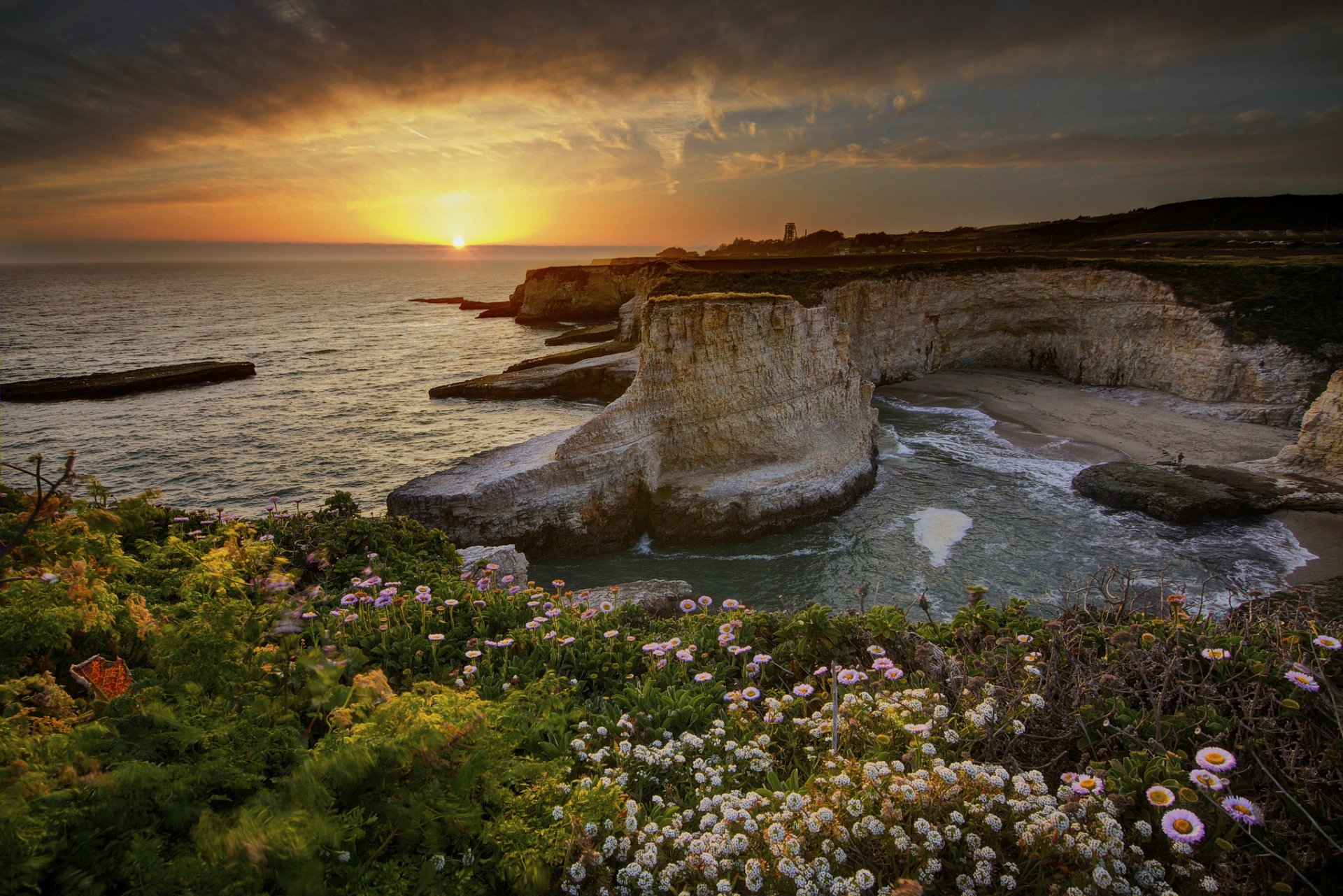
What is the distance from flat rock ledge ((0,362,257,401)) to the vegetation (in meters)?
49.4

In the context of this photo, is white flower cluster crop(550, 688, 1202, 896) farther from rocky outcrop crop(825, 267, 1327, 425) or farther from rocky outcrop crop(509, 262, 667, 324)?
rocky outcrop crop(509, 262, 667, 324)

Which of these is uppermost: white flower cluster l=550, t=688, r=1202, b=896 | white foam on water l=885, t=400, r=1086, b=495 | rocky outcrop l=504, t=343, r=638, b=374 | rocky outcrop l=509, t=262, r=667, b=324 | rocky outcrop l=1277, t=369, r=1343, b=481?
rocky outcrop l=509, t=262, r=667, b=324

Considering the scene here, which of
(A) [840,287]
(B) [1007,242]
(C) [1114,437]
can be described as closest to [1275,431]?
(C) [1114,437]

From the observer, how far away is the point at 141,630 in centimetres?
490

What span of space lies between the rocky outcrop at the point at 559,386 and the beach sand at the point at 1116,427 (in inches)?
690

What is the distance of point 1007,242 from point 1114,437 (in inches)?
2015

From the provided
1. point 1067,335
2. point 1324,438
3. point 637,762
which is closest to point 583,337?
point 1067,335

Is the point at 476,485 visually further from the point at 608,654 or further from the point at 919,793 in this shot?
the point at 919,793

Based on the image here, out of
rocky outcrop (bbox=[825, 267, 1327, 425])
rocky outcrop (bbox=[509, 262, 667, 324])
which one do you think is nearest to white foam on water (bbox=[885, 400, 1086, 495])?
rocky outcrop (bbox=[825, 267, 1327, 425])

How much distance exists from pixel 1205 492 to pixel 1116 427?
1078 centimetres

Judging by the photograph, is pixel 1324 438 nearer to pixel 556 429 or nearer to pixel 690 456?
pixel 690 456

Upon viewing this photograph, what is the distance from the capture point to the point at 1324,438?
22.8 meters

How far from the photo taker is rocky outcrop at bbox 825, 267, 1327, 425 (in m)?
32.8

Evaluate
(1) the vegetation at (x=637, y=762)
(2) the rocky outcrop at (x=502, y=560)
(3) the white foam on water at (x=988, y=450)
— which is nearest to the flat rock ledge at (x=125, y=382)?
(2) the rocky outcrop at (x=502, y=560)
